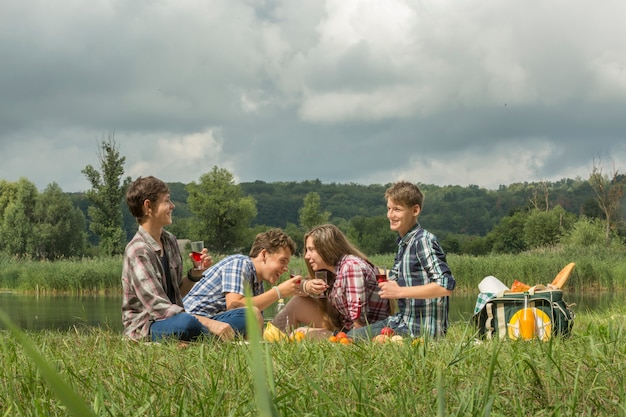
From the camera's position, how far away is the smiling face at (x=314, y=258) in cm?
518

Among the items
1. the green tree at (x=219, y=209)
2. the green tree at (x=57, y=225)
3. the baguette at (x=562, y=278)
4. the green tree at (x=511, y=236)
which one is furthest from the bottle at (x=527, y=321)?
the green tree at (x=57, y=225)

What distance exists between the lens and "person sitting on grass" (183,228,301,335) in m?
4.80

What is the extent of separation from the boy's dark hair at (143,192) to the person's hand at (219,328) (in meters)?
0.71

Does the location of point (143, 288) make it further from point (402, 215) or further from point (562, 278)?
point (562, 278)

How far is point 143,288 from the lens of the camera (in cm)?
431

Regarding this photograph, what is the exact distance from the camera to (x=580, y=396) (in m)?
2.32

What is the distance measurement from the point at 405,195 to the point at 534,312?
1048 millimetres

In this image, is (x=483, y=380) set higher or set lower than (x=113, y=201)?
lower

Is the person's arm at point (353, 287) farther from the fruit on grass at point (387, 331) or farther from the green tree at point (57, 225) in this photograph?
the green tree at point (57, 225)

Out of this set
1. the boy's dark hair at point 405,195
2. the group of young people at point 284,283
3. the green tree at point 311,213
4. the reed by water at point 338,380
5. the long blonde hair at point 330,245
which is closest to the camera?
the reed by water at point 338,380

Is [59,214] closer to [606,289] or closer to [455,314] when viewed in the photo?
[606,289]

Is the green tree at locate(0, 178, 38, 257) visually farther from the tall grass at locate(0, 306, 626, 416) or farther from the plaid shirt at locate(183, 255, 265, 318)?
the tall grass at locate(0, 306, 626, 416)

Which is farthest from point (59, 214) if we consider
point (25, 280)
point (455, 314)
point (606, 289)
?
point (455, 314)

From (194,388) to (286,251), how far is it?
2.70 metres
